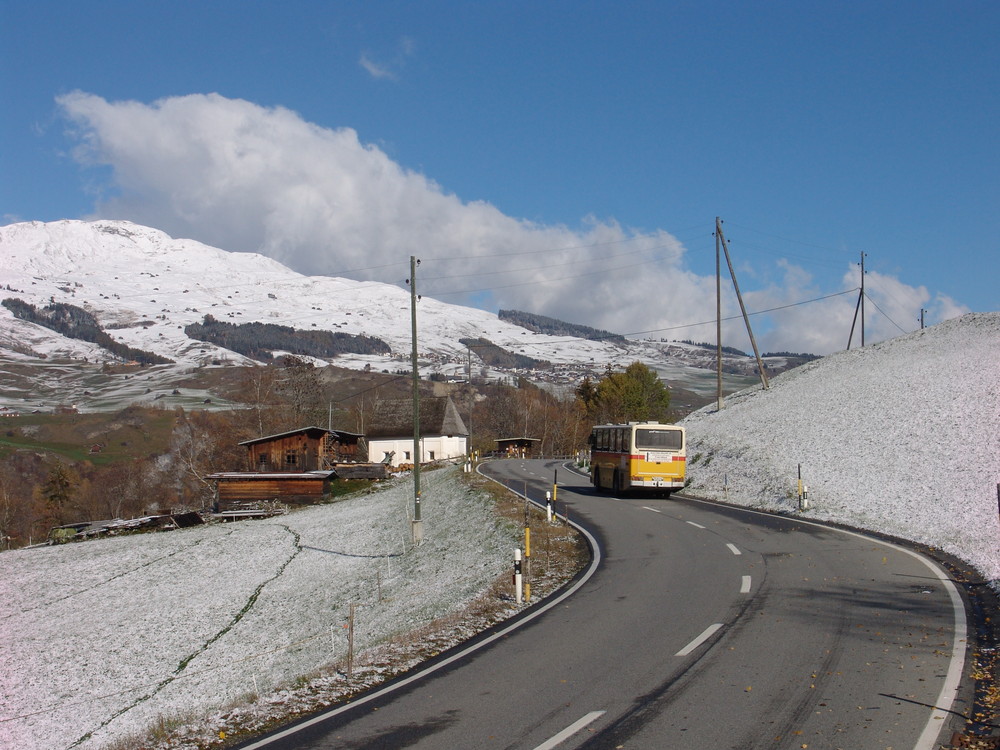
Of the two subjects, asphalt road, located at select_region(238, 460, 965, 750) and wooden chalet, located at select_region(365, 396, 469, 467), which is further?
wooden chalet, located at select_region(365, 396, 469, 467)

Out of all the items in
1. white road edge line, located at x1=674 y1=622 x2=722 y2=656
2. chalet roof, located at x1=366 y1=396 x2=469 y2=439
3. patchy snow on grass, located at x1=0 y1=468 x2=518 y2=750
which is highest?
chalet roof, located at x1=366 y1=396 x2=469 y2=439

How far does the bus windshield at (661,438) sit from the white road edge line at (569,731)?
83.3 feet

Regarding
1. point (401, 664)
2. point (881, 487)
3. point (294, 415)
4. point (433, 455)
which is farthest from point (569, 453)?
point (401, 664)

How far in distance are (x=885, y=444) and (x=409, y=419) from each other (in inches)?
2423

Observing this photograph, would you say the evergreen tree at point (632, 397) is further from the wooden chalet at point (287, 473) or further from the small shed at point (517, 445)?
the wooden chalet at point (287, 473)

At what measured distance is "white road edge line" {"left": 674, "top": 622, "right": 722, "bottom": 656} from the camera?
34.4ft

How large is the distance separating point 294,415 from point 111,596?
5509 cm

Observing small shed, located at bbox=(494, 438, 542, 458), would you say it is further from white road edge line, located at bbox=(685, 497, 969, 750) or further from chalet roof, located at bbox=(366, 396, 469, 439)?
white road edge line, located at bbox=(685, 497, 969, 750)

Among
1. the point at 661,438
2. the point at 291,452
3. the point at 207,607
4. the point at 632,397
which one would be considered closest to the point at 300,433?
the point at 291,452

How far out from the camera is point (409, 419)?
300 ft

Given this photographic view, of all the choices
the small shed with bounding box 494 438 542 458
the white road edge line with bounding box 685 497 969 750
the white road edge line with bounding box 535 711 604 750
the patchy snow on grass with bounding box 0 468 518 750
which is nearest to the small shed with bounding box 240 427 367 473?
the patchy snow on grass with bounding box 0 468 518 750

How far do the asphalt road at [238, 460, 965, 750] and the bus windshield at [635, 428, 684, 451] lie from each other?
16108 millimetres

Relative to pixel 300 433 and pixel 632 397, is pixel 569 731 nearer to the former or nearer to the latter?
pixel 300 433

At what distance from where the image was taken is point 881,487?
29.8 meters
